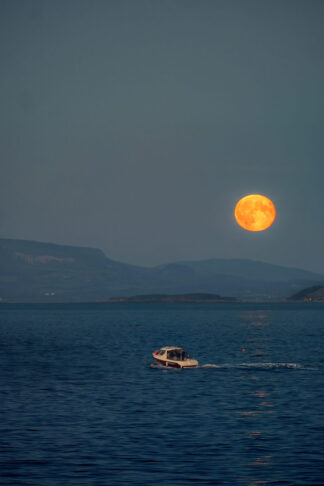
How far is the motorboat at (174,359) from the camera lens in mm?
93312

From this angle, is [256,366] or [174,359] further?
[256,366]

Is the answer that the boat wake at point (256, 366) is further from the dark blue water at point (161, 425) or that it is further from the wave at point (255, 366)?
the dark blue water at point (161, 425)

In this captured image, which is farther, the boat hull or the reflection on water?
the boat hull

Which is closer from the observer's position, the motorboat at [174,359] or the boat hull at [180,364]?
the boat hull at [180,364]

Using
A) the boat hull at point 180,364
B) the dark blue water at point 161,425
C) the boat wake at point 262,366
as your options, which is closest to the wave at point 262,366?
the boat wake at point 262,366

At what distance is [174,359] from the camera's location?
94.4 metres

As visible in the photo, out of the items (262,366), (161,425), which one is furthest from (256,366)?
(161,425)

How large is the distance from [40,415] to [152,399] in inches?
511

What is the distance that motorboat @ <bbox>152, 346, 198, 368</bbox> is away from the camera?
9331 cm

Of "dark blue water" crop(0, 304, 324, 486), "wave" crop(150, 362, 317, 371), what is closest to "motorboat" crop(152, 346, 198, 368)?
"wave" crop(150, 362, 317, 371)

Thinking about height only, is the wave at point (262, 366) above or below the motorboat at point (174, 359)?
below

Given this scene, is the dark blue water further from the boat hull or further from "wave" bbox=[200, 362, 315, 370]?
the boat hull

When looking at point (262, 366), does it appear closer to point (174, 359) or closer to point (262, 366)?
point (262, 366)

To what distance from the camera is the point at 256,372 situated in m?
91.6
